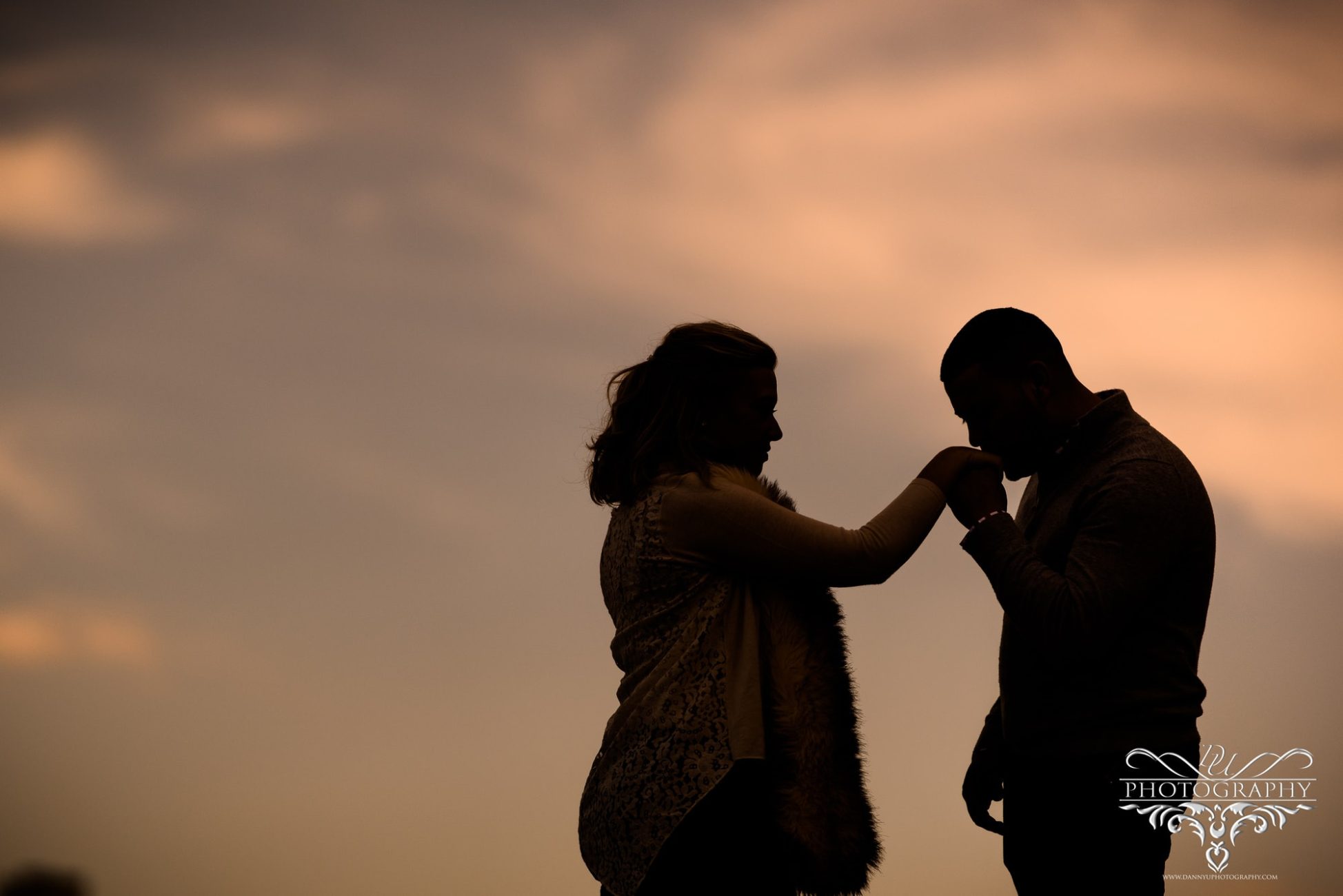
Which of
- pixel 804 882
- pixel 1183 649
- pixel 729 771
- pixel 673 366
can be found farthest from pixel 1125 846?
pixel 673 366

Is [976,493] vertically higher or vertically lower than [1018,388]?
lower

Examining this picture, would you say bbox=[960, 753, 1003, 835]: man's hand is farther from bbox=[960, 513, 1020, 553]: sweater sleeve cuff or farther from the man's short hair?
the man's short hair

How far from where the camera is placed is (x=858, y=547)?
2.87 metres

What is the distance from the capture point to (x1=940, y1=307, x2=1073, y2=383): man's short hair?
3250mm

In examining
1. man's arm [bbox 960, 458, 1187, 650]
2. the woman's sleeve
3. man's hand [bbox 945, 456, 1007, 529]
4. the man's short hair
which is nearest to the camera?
man's arm [bbox 960, 458, 1187, 650]

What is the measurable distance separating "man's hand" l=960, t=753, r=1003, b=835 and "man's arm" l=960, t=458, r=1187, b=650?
24.9 inches

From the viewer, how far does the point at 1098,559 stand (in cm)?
283

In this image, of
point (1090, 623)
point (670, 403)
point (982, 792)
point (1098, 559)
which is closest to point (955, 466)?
point (1098, 559)

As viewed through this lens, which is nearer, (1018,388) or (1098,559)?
(1098,559)

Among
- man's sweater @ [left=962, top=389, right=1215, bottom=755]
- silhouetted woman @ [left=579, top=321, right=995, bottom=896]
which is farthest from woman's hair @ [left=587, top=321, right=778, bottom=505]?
man's sweater @ [left=962, top=389, right=1215, bottom=755]

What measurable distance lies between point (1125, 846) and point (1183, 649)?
493 millimetres

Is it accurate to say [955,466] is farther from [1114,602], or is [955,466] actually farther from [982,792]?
[982,792]

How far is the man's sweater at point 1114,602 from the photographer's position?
2.79 m

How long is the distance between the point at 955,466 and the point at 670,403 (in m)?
0.77
